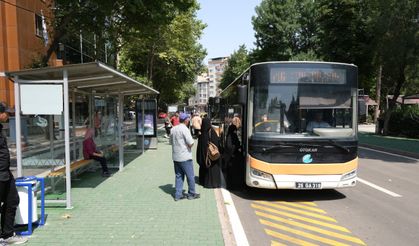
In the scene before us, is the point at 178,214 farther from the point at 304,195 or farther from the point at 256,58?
the point at 256,58

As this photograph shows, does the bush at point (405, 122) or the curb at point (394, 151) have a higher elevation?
the bush at point (405, 122)

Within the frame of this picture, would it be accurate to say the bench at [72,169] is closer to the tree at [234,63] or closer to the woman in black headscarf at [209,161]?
the woman in black headscarf at [209,161]

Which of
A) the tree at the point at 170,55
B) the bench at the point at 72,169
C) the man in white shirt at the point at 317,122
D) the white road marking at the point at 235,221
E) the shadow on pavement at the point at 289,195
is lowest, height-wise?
the shadow on pavement at the point at 289,195

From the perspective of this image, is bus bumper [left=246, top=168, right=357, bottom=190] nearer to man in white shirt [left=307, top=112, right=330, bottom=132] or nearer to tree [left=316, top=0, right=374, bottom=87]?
man in white shirt [left=307, top=112, right=330, bottom=132]

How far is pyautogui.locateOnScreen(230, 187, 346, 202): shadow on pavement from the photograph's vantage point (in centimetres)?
872

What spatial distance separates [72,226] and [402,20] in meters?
21.3

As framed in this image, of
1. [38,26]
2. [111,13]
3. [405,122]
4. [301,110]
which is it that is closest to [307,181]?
[301,110]

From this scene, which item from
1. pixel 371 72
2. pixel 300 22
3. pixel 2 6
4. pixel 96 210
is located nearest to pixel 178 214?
pixel 96 210

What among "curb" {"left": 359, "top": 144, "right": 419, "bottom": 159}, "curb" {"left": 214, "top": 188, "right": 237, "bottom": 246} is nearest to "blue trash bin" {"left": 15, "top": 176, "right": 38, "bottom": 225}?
"curb" {"left": 214, "top": 188, "right": 237, "bottom": 246}

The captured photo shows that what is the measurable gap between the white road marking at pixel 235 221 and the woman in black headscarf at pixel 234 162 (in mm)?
334

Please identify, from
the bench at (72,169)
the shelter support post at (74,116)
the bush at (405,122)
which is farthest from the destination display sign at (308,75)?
the bush at (405,122)

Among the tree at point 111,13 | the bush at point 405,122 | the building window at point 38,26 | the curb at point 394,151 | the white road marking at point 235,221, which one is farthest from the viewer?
the building window at point 38,26

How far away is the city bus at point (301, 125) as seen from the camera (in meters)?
8.16

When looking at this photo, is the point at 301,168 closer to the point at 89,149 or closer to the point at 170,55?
the point at 89,149
